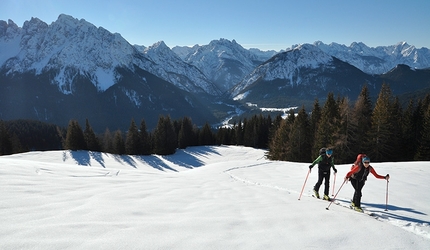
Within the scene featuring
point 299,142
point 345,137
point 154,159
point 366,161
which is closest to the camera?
point 366,161

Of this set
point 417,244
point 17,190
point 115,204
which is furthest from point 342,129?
point 17,190

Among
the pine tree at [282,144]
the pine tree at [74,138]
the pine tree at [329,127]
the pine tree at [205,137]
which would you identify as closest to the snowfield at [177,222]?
the pine tree at [329,127]

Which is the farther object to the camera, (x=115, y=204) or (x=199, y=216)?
(x=115, y=204)

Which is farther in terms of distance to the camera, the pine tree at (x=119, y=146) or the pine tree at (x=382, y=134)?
the pine tree at (x=119, y=146)

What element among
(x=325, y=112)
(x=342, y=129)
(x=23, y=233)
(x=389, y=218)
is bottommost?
(x=389, y=218)

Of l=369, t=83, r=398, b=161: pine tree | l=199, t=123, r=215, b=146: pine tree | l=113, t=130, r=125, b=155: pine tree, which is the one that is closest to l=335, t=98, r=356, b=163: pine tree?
l=369, t=83, r=398, b=161: pine tree

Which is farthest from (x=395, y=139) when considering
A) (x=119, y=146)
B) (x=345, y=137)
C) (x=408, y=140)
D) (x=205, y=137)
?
(x=205, y=137)

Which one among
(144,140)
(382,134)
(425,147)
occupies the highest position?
(382,134)

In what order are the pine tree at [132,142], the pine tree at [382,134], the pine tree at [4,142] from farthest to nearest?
the pine tree at [132,142], the pine tree at [4,142], the pine tree at [382,134]

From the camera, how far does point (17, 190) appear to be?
6.25 metres

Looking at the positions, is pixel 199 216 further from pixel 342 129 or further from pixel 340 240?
pixel 342 129

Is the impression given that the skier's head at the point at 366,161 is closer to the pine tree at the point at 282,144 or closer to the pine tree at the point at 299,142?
the pine tree at the point at 299,142

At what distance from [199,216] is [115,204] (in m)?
2.46

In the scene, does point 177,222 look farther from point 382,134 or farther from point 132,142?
point 132,142
